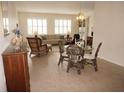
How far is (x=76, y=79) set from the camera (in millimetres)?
3828

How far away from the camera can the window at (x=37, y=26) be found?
10.7 m

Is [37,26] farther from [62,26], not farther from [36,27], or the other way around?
[62,26]

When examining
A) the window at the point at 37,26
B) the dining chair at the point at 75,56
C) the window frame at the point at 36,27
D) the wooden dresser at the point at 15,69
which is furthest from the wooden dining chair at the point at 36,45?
the wooden dresser at the point at 15,69

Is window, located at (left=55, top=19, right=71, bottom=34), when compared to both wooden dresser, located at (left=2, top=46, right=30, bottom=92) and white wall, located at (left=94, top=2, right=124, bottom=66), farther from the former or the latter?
wooden dresser, located at (left=2, top=46, right=30, bottom=92)

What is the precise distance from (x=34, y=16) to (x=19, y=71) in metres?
8.77

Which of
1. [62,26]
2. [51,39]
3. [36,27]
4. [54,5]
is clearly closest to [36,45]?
[54,5]

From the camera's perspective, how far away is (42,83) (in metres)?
3.54

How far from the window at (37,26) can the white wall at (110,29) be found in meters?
5.57

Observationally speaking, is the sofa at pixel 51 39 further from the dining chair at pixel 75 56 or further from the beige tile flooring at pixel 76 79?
the dining chair at pixel 75 56

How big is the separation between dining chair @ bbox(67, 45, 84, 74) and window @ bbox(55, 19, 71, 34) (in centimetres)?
714

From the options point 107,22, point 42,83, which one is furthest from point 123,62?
point 42,83

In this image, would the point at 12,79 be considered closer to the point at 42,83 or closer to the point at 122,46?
the point at 42,83

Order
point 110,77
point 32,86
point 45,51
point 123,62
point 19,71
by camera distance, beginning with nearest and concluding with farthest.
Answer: point 19,71, point 32,86, point 110,77, point 123,62, point 45,51

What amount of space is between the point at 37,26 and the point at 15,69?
28.7 ft
